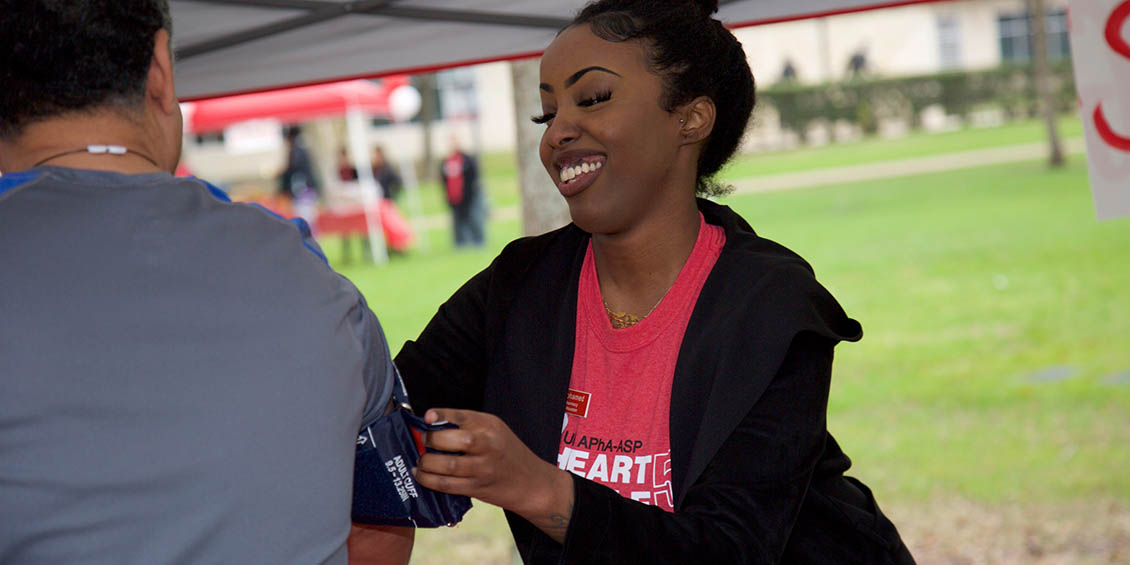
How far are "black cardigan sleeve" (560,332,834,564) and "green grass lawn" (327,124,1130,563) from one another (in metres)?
4.33

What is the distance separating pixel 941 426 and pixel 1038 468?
3.18 feet

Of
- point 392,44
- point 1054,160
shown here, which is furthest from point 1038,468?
A: point 1054,160

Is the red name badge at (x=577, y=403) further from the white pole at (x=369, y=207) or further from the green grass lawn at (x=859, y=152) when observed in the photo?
the green grass lawn at (x=859, y=152)

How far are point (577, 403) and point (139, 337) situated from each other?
1029 millimetres

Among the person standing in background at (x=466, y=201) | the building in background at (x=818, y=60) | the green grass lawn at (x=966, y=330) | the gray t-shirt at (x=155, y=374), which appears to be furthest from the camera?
the building in background at (x=818, y=60)

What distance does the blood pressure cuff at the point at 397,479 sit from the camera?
1.62 meters

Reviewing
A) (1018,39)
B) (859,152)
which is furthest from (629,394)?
(1018,39)

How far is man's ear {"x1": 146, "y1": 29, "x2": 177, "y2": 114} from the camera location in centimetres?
143

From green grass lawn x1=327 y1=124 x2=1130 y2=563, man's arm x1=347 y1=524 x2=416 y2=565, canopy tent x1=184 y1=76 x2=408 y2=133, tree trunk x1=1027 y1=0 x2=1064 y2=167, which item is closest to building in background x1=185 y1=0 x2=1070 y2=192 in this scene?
tree trunk x1=1027 y1=0 x2=1064 y2=167

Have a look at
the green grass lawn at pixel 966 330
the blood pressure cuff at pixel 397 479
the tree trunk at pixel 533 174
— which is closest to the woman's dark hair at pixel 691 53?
the blood pressure cuff at pixel 397 479

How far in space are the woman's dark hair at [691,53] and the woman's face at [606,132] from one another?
3 cm

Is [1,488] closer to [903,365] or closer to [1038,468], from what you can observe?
[1038,468]

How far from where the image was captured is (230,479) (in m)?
1.33

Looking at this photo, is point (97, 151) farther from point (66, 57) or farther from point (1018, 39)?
point (1018, 39)
